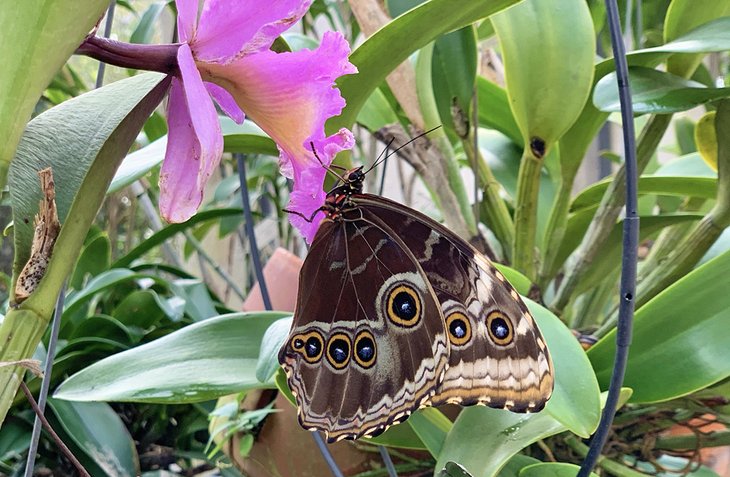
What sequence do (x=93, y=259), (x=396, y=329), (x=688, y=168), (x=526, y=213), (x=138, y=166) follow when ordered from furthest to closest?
1. (x=93, y=259)
2. (x=688, y=168)
3. (x=526, y=213)
4. (x=138, y=166)
5. (x=396, y=329)

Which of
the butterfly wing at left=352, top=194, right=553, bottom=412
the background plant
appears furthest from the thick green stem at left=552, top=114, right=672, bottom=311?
the butterfly wing at left=352, top=194, right=553, bottom=412

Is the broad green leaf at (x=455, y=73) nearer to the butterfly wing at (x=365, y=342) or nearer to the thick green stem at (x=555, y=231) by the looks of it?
the thick green stem at (x=555, y=231)

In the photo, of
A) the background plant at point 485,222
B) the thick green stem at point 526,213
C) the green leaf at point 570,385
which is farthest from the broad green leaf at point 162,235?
the green leaf at point 570,385

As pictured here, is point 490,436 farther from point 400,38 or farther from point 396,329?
point 400,38

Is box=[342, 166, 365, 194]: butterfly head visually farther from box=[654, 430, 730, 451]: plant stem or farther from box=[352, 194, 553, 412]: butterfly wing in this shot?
box=[654, 430, 730, 451]: plant stem

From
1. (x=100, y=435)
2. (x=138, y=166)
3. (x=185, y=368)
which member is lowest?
(x=100, y=435)

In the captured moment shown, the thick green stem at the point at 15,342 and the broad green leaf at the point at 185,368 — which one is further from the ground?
the thick green stem at the point at 15,342

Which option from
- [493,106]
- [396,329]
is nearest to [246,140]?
[396,329]
